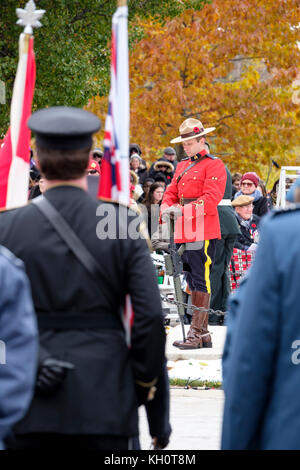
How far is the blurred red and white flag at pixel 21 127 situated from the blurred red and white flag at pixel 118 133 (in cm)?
99

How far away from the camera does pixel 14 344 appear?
3227mm

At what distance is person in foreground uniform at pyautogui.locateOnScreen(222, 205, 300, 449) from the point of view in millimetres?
3232

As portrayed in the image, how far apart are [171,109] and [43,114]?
23383 millimetres

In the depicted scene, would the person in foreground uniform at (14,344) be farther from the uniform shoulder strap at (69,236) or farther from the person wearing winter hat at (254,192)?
the person wearing winter hat at (254,192)

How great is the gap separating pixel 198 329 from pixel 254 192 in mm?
5477

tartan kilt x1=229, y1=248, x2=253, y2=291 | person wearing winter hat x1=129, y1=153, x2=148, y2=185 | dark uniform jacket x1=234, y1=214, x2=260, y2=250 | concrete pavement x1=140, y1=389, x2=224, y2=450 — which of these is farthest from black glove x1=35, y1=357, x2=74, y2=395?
person wearing winter hat x1=129, y1=153, x2=148, y2=185

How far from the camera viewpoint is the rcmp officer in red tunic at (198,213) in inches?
415

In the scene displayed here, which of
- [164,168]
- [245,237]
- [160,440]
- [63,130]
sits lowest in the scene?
[160,440]

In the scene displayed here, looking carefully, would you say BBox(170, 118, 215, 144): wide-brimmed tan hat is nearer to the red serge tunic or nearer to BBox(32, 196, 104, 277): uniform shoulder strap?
the red serge tunic

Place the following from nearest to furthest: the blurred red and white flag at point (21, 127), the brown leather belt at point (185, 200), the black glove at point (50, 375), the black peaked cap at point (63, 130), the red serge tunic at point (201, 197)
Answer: the black glove at point (50, 375) → the black peaked cap at point (63, 130) → the blurred red and white flag at point (21, 127) → the red serge tunic at point (201, 197) → the brown leather belt at point (185, 200)

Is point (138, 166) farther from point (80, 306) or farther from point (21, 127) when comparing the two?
point (80, 306)

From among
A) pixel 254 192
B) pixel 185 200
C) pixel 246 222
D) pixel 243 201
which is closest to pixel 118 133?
pixel 185 200

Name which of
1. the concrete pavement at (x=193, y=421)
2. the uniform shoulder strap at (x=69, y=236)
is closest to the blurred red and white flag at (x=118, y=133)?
the uniform shoulder strap at (x=69, y=236)

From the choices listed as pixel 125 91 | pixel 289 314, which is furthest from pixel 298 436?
pixel 125 91
